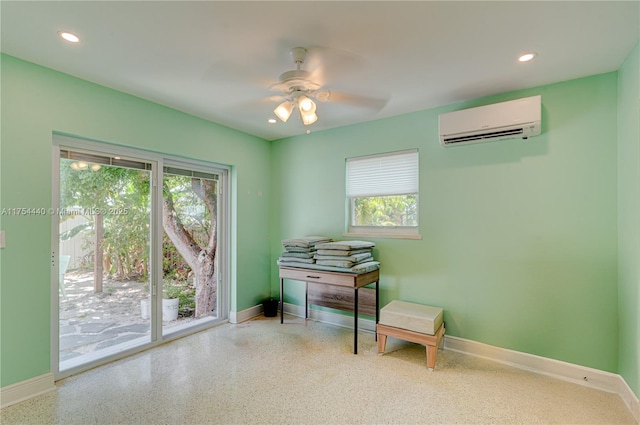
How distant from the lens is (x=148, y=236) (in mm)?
3102

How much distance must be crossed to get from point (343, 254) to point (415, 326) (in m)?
0.97

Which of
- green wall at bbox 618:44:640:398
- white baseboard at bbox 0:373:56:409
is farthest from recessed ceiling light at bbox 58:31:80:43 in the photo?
green wall at bbox 618:44:640:398

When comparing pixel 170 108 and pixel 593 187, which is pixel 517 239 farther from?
pixel 170 108

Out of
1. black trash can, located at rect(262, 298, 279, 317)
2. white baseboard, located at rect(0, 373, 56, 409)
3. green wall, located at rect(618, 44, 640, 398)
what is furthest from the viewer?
black trash can, located at rect(262, 298, 279, 317)

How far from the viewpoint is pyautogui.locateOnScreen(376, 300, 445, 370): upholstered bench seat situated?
261 centimetres

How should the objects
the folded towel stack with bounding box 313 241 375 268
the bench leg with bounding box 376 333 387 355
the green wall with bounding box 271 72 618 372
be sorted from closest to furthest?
the green wall with bounding box 271 72 618 372 < the bench leg with bounding box 376 333 387 355 < the folded towel stack with bounding box 313 241 375 268

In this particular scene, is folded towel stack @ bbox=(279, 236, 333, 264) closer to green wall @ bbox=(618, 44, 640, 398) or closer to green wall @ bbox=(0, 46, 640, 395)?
green wall @ bbox=(0, 46, 640, 395)

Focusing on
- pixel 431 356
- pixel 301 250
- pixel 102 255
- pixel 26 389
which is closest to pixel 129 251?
pixel 102 255

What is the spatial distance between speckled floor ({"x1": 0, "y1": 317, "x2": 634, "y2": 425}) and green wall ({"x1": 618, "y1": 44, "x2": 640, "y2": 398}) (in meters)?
0.41

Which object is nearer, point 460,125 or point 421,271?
point 460,125

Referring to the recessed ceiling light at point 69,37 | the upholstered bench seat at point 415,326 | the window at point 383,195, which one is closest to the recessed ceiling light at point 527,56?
the window at point 383,195

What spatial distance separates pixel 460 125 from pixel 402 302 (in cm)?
189

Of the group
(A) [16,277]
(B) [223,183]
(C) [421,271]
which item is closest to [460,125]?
(C) [421,271]

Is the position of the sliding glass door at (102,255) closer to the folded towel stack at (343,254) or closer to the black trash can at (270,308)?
the black trash can at (270,308)
